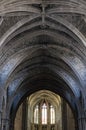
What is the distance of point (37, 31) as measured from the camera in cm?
2080

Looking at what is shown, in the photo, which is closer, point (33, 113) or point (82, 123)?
point (82, 123)

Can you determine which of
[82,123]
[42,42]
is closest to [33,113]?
[82,123]

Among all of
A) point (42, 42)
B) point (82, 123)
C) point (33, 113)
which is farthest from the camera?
point (33, 113)

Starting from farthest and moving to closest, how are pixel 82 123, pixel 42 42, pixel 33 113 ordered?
pixel 33 113
pixel 82 123
pixel 42 42

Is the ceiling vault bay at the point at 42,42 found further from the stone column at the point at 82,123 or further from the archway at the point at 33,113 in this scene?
the archway at the point at 33,113

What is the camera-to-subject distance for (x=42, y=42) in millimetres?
22781

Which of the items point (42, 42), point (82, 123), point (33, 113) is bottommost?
point (82, 123)

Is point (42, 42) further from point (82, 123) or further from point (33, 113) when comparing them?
point (33, 113)

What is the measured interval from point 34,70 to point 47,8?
11386 millimetres

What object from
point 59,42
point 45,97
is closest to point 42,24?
point 59,42

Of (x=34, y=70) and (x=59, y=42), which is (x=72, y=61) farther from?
(x=34, y=70)

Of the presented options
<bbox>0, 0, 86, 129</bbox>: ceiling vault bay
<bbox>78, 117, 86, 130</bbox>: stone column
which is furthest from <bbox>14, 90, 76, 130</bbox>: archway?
<bbox>0, 0, 86, 129</bbox>: ceiling vault bay

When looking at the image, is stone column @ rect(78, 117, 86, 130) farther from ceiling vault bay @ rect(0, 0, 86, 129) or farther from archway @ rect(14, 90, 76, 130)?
archway @ rect(14, 90, 76, 130)

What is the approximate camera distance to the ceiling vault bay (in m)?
17.9
